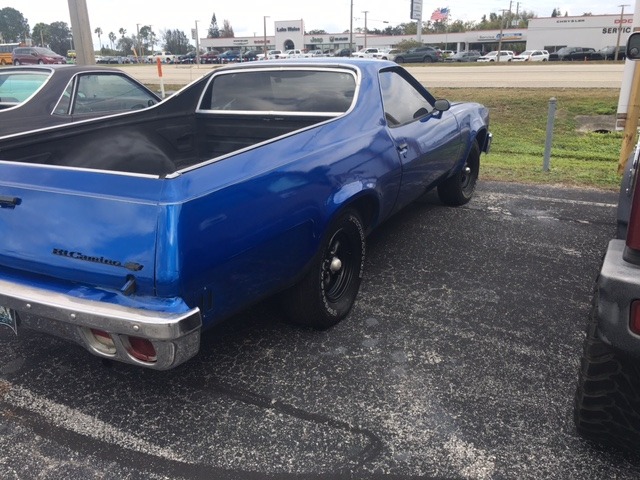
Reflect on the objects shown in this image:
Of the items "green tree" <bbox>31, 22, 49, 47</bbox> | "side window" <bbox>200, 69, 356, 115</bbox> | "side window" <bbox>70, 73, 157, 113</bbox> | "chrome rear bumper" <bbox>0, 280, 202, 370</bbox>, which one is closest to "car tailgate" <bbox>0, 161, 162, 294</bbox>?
"chrome rear bumper" <bbox>0, 280, 202, 370</bbox>

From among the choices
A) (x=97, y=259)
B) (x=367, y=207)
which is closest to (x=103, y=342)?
(x=97, y=259)

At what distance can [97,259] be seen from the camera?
92.2 inches

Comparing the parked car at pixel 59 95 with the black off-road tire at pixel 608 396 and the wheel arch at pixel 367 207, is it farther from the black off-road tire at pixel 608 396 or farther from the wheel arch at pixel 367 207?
the black off-road tire at pixel 608 396

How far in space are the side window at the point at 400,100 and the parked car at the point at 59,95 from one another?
12.9 feet

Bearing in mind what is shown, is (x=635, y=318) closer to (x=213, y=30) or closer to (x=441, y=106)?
(x=441, y=106)

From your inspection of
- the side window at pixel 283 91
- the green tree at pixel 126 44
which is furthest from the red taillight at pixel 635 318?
the green tree at pixel 126 44

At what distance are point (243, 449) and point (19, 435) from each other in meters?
1.04

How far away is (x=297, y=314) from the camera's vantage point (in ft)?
10.9

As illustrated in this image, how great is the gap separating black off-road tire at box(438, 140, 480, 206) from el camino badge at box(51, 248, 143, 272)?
4.02 meters

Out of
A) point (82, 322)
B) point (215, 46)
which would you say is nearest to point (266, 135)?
point (82, 322)

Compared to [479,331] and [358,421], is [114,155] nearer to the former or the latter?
[358,421]

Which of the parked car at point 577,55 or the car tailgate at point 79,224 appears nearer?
the car tailgate at point 79,224

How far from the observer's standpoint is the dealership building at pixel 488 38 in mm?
68688

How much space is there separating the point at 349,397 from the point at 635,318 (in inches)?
55.6
